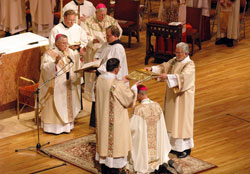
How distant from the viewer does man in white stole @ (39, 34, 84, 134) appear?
8.66 metres

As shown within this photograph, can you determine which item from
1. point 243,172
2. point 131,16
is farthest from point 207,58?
point 243,172

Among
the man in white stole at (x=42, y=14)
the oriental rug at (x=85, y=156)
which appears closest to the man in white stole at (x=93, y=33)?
the oriental rug at (x=85, y=156)

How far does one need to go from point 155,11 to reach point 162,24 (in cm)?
519

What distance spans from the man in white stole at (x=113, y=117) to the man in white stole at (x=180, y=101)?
842 millimetres

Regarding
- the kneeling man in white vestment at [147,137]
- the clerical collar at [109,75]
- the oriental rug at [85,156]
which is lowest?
the oriental rug at [85,156]

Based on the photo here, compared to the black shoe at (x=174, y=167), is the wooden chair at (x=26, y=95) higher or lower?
higher

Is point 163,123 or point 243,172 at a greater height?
point 163,123

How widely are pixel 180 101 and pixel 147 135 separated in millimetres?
801

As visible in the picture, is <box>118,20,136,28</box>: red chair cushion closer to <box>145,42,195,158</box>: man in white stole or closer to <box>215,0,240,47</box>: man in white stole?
<box>215,0,240,47</box>: man in white stole

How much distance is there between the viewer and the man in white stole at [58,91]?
341 inches

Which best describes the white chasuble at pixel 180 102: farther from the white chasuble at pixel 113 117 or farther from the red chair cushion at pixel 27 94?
the red chair cushion at pixel 27 94

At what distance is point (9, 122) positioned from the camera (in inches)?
367

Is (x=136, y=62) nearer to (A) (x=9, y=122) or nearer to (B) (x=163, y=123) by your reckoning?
(A) (x=9, y=122)

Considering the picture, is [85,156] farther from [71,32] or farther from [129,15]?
[129,15]
